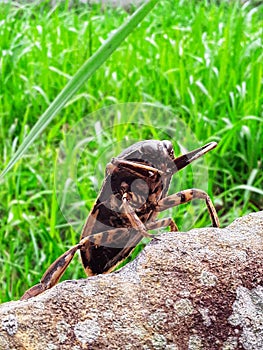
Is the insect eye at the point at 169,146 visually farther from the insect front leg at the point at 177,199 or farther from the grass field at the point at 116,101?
the grass field at the point at 116,101

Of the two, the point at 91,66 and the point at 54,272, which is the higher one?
the point at 91,66

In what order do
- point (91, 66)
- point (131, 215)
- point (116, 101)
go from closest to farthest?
point (91, 66)
point (131, 215)
point (116, 101)

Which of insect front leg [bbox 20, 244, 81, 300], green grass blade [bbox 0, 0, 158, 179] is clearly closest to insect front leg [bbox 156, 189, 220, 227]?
insect front leg [bbox 20, 244, 81, 300]

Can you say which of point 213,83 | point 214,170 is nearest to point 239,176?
point 214,170

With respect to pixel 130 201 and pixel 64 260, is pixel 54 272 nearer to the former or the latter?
pixel 64 260

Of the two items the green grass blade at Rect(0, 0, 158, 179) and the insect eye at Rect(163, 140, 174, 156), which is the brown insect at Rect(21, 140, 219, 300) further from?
the green grass blade at Rect(0, 0, 158, 179)

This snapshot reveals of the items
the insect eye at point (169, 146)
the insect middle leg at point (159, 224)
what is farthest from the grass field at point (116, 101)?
the insect eye at point (169, 146)

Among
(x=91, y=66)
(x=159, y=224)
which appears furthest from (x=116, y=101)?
(x=91, y=66)
